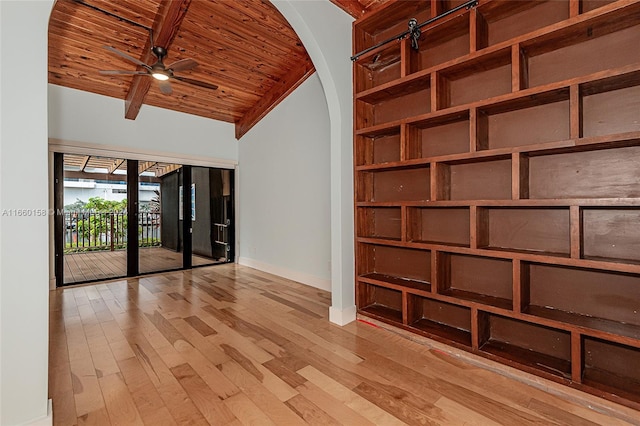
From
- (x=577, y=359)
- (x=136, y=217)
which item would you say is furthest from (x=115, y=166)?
(x=577, y=359)

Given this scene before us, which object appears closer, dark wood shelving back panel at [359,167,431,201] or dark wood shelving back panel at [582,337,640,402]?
dark wood shelving back panel at [582,337,640,402]

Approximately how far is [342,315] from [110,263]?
4670 millimetres

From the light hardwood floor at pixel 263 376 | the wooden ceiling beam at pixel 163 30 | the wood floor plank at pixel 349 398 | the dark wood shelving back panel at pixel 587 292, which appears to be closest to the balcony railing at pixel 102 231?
the light hardwood floor at pixel 263 376

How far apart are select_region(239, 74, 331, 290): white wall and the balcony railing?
1.75 m

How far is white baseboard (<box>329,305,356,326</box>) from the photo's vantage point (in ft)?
9.19

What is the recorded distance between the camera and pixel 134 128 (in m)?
4.91

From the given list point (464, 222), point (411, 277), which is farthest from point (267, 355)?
point (464, 222)

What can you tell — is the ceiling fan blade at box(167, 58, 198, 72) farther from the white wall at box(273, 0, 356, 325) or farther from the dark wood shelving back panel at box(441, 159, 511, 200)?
the dark wood shelving back panel at box(441, 159, 511, 200)

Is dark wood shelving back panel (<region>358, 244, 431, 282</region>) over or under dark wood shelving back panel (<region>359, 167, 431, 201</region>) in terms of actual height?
under

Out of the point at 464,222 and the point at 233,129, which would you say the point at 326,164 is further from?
the point at 233,129

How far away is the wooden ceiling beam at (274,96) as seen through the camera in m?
4.37
